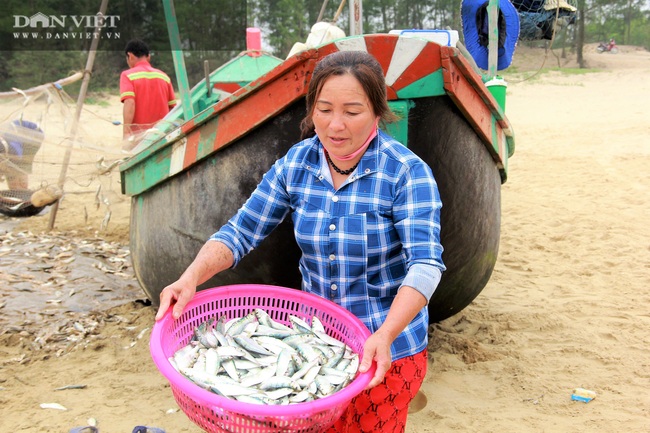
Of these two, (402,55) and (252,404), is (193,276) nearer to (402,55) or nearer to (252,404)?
(252,404)

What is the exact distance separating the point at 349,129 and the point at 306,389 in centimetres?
75

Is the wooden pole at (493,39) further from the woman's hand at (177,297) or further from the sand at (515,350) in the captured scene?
the woman's hand at (177,297)

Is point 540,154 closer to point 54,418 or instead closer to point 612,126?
point 612,126

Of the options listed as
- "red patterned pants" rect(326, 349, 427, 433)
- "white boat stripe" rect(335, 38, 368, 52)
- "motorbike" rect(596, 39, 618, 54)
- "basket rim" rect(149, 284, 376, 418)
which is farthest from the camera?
"motorbike" rect(596, 39, 618, 54)

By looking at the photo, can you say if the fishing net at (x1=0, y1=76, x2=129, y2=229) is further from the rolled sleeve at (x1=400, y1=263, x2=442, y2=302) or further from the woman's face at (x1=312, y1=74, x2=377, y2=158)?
the rolled sleeve at (x1=400, y1=263, x2=442, y2=302)

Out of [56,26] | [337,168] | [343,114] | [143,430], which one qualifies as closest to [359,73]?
[343,114]

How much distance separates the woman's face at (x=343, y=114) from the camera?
1.85 m

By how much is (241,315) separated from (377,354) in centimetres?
64

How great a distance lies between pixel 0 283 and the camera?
4.29 m

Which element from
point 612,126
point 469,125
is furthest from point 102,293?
point 612,126

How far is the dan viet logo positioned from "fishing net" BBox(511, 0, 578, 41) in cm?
1396

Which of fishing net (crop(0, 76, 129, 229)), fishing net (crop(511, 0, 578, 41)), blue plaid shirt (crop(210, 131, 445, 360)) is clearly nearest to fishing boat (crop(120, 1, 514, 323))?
blue plaid shirt (crop(210, 131, 445, 360))

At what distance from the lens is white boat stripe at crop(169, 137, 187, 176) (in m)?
2.90

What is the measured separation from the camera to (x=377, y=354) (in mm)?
1674
